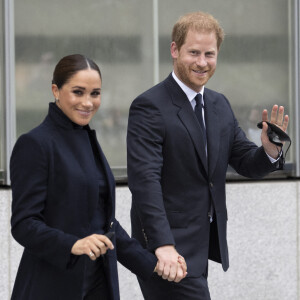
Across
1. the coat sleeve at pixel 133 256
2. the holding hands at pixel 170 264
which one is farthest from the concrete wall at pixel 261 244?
the coat sleeve at pixel 133 256

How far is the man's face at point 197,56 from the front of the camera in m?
4.36

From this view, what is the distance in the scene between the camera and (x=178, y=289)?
4.38 meters

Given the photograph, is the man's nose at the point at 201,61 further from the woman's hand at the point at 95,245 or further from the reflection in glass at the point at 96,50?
the reflection in glass at the point at 96,50

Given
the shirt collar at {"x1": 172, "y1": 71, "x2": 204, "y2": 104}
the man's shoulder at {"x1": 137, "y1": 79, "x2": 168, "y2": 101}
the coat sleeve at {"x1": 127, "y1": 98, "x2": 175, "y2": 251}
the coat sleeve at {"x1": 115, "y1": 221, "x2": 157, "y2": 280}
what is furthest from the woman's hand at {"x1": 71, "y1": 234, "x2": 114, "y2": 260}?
the shirt collar at {"x1": 172, "y1": 71, "x2": 204, "y2": 104}

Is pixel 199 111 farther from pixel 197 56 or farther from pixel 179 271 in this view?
pixel 179 271

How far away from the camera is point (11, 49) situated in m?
6.85

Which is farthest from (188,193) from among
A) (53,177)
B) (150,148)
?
(53,177)

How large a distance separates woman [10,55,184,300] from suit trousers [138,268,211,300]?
0.64m

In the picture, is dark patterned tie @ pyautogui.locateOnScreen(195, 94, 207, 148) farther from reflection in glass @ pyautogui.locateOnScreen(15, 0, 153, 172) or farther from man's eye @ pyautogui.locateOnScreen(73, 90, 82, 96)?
reflection in glass @ pyautogui.locateOnScreen(15, 0, 153, 172)

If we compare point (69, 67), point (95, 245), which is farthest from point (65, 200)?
point (69, 67)

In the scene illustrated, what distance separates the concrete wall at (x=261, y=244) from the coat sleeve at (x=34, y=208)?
3.90m

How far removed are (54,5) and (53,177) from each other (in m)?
3.71

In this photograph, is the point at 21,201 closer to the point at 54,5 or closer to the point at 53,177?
the point at 53,177

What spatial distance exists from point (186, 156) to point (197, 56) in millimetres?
499
